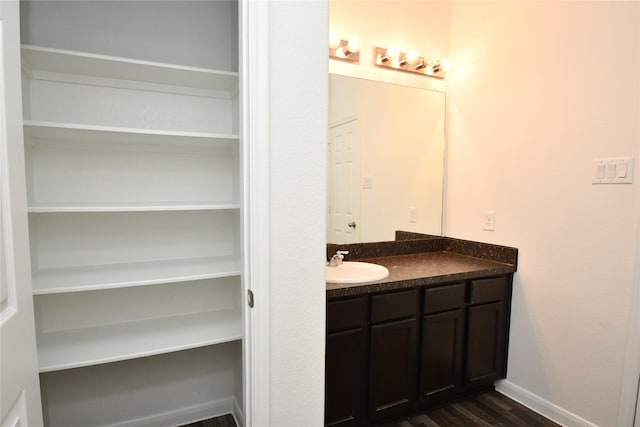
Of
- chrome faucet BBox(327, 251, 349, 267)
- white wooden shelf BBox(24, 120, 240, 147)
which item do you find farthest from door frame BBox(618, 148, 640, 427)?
white wooden shelf BBox(24, 120, 240, 147)

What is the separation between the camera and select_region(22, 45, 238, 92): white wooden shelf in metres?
1.46

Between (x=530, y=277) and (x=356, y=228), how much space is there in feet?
3.58

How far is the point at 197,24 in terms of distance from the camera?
1.89 metres

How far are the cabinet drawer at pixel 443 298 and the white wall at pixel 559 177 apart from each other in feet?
1.50

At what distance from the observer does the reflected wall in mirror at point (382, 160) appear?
7.34ft

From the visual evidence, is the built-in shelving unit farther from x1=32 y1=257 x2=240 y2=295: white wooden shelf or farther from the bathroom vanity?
the bathroom vanity

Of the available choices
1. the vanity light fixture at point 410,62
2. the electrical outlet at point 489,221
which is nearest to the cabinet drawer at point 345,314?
the electrical outlet at point 489,221

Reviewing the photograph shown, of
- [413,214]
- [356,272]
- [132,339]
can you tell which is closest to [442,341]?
[356,272]

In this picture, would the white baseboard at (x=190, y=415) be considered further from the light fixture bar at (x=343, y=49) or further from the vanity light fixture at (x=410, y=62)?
the vanity light fixture at (x=410, y=62)

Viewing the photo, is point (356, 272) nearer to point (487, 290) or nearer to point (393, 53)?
point (487, 290)

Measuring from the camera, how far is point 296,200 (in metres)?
1.12

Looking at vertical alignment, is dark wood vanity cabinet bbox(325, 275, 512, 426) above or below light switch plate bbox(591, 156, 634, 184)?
below

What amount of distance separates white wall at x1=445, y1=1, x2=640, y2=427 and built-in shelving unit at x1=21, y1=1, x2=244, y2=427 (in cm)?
163

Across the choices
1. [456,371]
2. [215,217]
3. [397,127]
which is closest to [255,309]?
[215,217]
